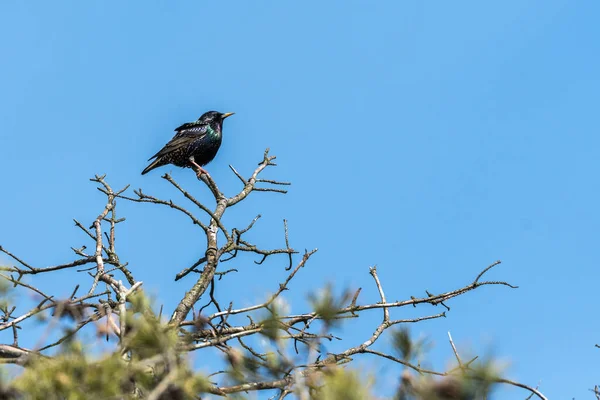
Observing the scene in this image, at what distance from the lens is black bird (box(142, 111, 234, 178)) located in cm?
836

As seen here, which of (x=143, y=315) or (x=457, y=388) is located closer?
Answer: (x=457, y=388)

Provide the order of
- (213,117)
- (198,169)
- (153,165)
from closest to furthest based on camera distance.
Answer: (198,169) < (153,165) < (213,117)

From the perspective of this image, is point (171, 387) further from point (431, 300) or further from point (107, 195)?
point (107, 195)

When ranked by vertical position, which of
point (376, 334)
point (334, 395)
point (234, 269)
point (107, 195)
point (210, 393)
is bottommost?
Result: point (334, 395)

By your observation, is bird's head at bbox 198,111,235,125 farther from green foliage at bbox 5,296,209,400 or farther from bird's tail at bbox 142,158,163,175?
green foliage at bbox 5,296,209,400

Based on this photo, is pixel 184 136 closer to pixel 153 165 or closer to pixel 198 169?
pixel 153 165

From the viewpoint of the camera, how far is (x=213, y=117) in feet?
30.1

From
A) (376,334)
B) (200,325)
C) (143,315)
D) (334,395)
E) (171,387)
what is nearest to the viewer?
(334,395)

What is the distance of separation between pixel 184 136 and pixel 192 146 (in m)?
0.21

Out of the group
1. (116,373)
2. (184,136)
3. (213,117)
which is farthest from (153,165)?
(116,373)

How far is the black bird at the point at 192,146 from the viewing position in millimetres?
8359

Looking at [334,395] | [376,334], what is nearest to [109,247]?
[376,334]

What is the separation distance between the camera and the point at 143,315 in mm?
2482

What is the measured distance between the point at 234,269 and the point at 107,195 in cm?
103
